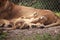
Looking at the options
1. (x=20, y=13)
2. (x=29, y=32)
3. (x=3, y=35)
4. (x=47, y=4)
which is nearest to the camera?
(x=3, y=35)

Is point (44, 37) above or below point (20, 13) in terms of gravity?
below

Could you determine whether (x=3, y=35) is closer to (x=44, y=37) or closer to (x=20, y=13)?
(x=44, y=37)

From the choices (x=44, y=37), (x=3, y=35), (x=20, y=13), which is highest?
(x=20, y=13)

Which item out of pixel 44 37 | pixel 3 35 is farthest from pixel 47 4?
pixel 3 35

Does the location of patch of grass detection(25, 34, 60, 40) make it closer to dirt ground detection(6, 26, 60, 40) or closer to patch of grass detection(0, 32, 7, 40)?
dirt ground detection(6, 26, 60, 40)

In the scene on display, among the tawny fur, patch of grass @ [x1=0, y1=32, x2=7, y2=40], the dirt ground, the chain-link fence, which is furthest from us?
the chain-link fence

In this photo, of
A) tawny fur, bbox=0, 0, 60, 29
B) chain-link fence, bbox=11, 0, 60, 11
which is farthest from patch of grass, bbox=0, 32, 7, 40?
chain-link fence, bbox=11, 0, 60, 11

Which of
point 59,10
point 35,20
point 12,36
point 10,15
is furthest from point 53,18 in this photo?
point 59,10

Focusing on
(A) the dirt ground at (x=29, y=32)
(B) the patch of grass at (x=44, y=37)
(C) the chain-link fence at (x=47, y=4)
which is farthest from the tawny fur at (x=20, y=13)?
(C) the chain-link fence at (x=47, y=4)

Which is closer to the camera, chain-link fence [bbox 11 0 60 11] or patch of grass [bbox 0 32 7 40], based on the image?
patch of grass [bbox 0 32 7 40]

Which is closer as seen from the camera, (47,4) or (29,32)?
(29,32)

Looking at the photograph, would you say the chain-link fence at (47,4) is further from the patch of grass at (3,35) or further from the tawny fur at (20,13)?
the patch of grass at (3,35)

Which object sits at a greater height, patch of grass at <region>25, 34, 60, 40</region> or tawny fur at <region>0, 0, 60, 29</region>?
tawny fur at <region>0, 0, 60, 29</region>

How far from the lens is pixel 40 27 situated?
882 cm
